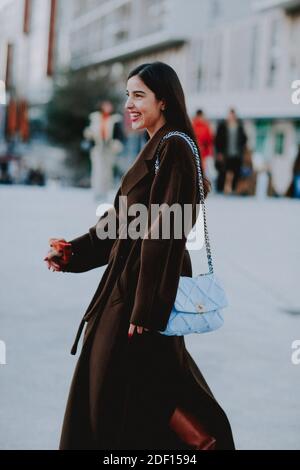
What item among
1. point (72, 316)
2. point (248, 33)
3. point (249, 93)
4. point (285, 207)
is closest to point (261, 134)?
point (249, 93)

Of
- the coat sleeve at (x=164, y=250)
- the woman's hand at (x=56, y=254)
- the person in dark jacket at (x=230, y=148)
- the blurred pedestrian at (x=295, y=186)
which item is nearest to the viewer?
the coat sleeve at (x=164, y=250)

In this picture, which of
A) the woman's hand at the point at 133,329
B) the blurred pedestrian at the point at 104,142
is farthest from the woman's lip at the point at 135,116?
the blurred pedestrian at the point at 104,142

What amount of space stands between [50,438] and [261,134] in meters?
41.7

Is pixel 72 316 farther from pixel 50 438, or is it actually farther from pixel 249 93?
pixel 249 93

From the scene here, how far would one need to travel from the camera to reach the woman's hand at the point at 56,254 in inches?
119

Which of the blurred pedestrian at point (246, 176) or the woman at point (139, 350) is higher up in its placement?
the woman at point (139, 350)

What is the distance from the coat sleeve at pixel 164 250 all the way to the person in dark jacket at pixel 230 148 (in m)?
16.6

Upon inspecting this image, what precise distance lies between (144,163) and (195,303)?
44cm

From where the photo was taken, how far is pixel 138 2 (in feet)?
187

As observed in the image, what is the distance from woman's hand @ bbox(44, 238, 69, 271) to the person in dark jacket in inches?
640

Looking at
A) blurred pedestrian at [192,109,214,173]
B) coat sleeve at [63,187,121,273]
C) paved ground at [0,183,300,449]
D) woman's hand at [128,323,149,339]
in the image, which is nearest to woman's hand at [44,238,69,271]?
coat sleeve at [63,187,121,273]

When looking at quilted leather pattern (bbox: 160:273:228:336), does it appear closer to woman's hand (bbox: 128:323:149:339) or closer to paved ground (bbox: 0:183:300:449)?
woman's hand (bbox: 128:323:149:339)

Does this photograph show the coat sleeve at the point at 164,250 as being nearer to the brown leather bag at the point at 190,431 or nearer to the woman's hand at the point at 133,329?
the woman's hand at the point at 133,329

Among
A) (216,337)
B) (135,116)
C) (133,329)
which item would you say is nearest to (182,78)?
(216,337)
